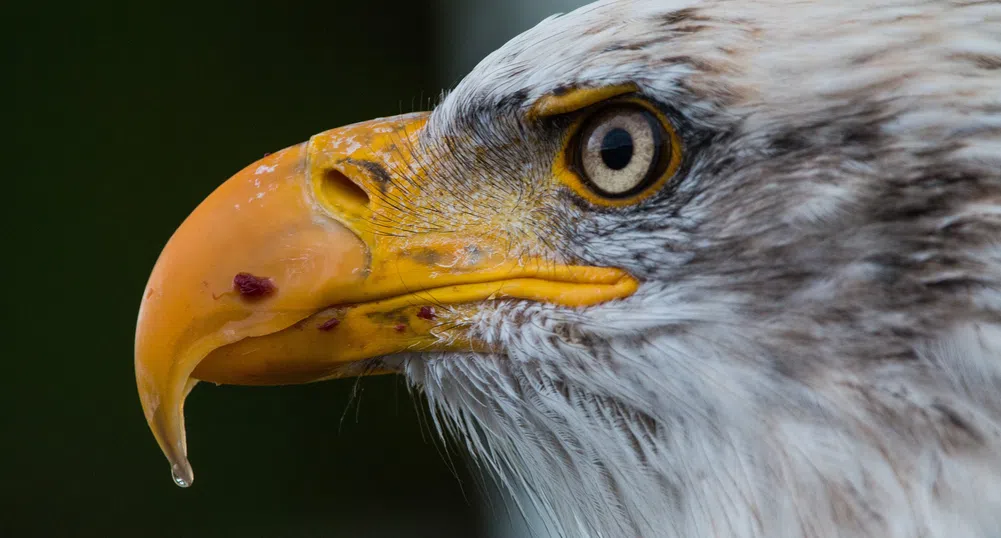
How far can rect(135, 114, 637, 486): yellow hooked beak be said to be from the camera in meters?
1.38

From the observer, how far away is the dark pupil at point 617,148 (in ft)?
4.26

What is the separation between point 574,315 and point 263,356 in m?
0.46

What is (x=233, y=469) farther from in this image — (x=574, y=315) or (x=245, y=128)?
(x=574, y=315)

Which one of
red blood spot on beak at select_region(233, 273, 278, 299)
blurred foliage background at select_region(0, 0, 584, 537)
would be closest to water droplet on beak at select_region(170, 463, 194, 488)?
red blood spot on beak at select_region(233, 273, 278, 299)

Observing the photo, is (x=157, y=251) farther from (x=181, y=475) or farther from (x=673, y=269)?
(x=673, y=269)

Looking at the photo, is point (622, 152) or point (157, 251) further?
point (157, 251)

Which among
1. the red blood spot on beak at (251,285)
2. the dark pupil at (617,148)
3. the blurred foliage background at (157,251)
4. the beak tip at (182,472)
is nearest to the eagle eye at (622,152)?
the dark pupil at (617,148)

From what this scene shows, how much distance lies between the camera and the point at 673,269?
4.15 ft

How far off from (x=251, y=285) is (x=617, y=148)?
55 cm

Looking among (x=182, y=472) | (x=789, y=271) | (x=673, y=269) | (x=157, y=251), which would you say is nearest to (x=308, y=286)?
(x=182, y=472)

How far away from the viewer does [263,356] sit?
1.42 m

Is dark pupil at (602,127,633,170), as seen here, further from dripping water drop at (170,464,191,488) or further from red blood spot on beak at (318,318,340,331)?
dripping water drop at (170,464,191,488)

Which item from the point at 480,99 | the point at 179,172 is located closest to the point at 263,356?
the point at 480,99

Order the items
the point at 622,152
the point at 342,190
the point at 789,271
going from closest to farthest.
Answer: the point at 789,271
the point at 622,152
the point at 342,190
